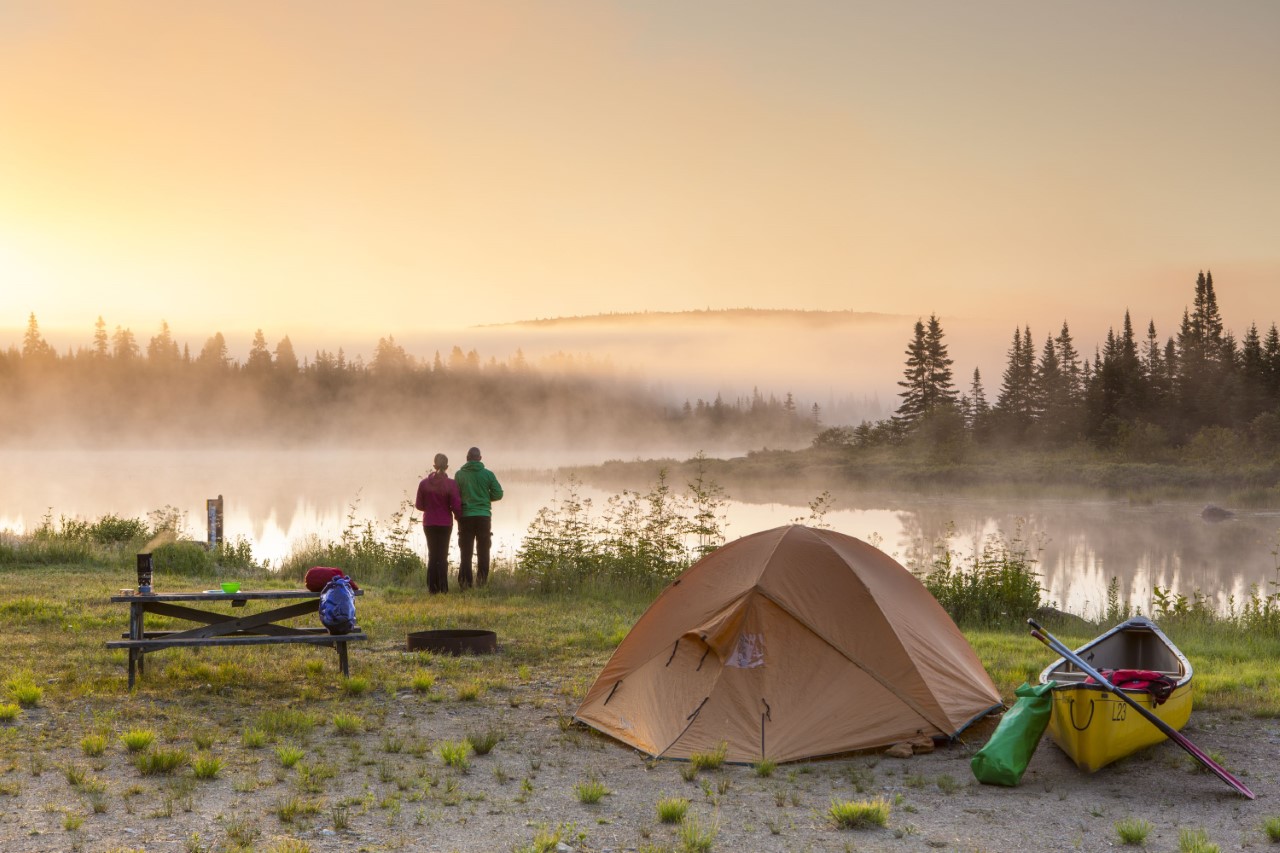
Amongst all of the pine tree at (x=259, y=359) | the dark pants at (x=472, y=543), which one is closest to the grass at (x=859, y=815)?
the dark pants at (x=472, y=543)

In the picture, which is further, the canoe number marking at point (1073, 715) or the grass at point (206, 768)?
the canoe number marking at point (1073, 715)

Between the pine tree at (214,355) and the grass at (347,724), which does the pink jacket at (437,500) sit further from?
the pine tree at (214,355)

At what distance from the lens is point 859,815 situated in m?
6.09

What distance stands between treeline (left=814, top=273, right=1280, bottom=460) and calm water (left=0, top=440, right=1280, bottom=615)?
88.8 feet

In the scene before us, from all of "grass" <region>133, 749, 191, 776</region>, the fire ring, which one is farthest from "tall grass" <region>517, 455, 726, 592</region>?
"grass" <region>133, 749, 191, 776</region>

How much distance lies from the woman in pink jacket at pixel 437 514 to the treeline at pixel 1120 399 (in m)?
57.5

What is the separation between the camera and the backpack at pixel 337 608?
30.3 ft

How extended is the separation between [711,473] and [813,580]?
58009mm

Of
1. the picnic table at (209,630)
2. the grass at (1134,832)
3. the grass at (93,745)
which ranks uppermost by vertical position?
the picnic table at (209,630)

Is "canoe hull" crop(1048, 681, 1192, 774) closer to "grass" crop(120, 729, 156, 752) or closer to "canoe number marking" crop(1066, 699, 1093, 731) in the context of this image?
"canoe number marking" crop(1066, 699, 1093, 731)

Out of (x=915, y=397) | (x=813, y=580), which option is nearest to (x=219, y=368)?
(x=915, y=397)

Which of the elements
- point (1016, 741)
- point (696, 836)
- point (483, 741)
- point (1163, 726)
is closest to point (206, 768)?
point (483, 741)

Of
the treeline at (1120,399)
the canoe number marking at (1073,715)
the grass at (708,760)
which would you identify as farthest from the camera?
the treeline at (1120,399)

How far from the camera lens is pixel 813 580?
8.28 metres
